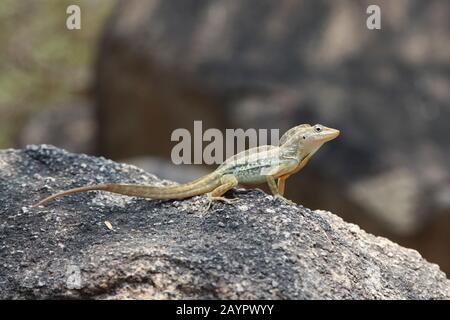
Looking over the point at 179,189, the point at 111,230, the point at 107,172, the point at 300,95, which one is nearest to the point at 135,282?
the point at 111,230

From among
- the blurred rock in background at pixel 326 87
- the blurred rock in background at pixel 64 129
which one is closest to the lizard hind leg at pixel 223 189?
the blurred rock in background at pixel 326 87

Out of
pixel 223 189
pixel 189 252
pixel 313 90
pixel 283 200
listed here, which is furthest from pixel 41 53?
pixel 189 252

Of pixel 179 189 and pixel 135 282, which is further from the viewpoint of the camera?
pixel 179 189

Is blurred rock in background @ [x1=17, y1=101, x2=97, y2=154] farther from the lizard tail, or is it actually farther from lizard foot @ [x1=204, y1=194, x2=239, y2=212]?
lizard foot @ [x1=204, y1=194, x2=239, y2=212]

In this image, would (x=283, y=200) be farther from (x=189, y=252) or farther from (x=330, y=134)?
(x=189, y=252)

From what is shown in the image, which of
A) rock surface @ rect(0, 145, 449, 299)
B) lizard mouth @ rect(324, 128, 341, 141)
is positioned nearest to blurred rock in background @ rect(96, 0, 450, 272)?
rock surface @ rect(0, 145, 449, 299)

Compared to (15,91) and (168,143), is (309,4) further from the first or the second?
(15,91)

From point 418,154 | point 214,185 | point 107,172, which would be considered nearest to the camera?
point 214,185
